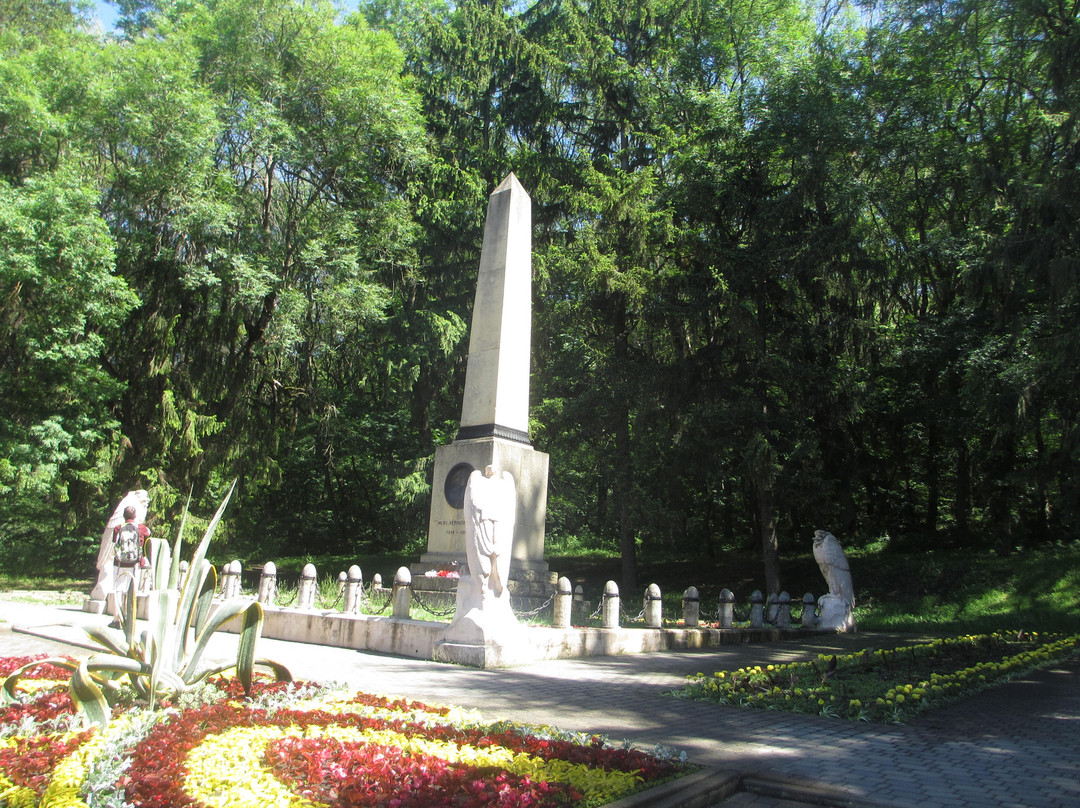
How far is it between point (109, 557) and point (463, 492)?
6059 mm

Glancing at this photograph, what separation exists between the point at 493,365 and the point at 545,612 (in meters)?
3.98

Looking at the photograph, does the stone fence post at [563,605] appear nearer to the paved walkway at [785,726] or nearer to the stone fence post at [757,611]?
the paved walkway at [785,726]

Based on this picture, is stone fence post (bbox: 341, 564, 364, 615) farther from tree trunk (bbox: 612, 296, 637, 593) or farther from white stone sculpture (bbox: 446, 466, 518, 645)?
tree trunk (bbox: 612, 296, 637, 593)

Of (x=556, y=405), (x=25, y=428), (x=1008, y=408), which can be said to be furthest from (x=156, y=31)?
(x=1008, y=408)

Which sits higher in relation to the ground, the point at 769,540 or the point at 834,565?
the point at 769,540

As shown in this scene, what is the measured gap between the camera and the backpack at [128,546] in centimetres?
1223

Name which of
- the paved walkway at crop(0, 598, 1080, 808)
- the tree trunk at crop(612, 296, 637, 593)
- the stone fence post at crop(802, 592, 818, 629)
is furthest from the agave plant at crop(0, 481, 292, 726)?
the tree trunk at crop(612, 296, 637, 593)

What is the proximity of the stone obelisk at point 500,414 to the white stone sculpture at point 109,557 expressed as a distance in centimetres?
473

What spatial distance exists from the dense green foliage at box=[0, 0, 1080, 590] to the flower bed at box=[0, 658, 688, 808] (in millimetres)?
13945

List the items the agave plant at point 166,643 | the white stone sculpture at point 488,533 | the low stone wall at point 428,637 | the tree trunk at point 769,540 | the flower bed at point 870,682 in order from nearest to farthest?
the agave plant at point 166,643, the flower bed at point 870,682, the white stone sculpture at point 488,533, the low stone wall at point 428,637, the tree trunk at point 769,540

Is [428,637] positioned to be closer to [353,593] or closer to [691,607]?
[353,593]

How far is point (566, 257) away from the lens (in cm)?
2069

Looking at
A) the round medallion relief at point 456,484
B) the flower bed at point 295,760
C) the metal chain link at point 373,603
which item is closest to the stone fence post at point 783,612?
the round medallion relief at point 456,484

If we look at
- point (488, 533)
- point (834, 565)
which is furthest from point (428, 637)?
point (834, 565)
